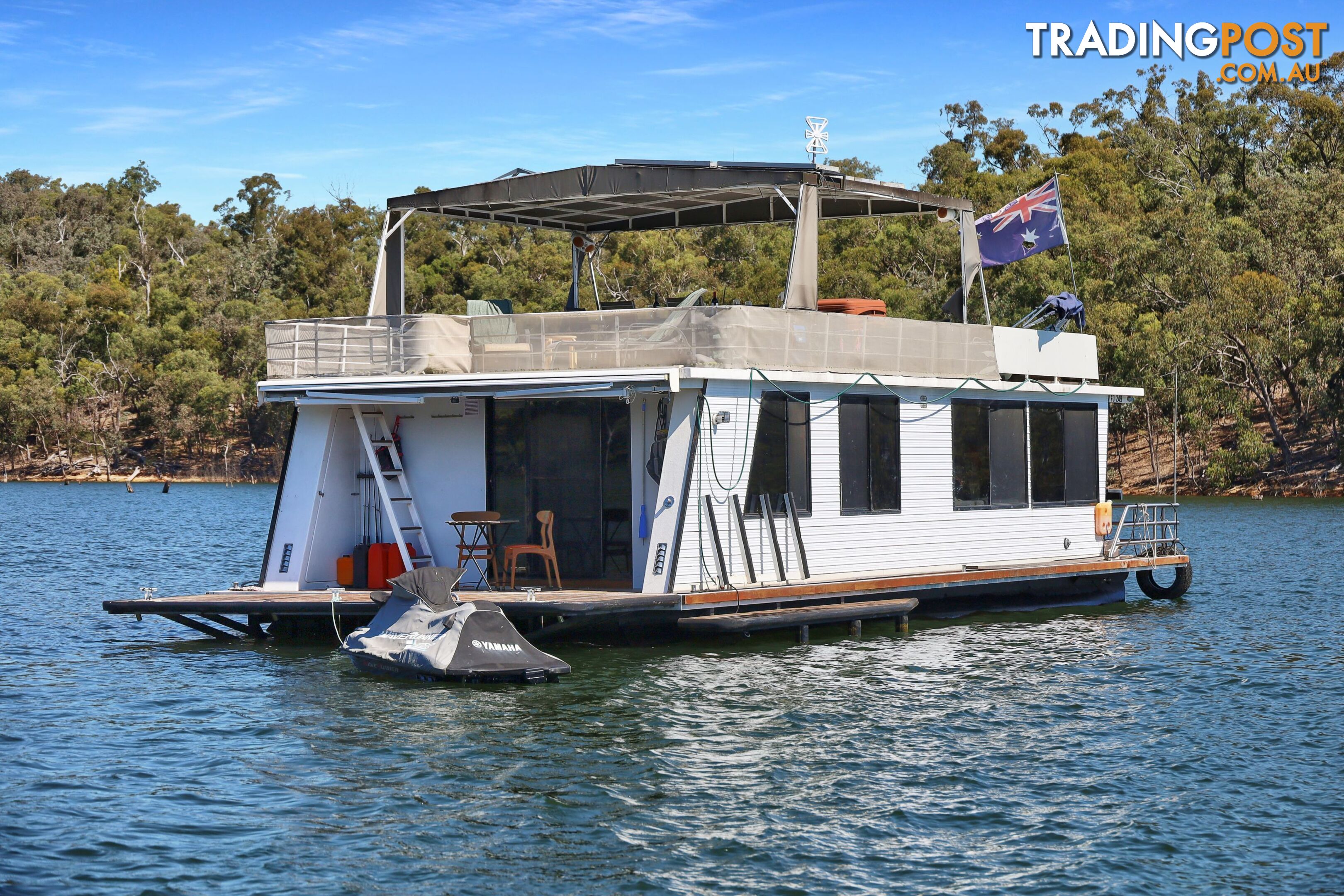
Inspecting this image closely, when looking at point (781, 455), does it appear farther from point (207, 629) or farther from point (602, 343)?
point (207, 629)

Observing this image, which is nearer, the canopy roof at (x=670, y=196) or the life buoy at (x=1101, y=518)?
the canopy roof at (x=670, y=196)

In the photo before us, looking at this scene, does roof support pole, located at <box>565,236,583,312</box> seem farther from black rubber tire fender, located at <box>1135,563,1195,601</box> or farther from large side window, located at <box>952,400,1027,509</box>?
black rubber tire fender, located at <box>1135,563,1195,601</box>

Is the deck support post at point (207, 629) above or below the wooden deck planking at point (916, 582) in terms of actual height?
below

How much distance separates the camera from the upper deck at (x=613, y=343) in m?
16.3

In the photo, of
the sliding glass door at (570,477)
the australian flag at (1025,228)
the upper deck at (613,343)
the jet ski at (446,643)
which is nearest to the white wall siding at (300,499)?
the upper deck at (613,343)

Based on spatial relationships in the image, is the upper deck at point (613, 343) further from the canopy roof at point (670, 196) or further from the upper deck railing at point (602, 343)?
the canopy roof at point (670, 196)

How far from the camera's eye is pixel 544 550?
55.2ft

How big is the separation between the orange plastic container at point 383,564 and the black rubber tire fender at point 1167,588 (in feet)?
40.5

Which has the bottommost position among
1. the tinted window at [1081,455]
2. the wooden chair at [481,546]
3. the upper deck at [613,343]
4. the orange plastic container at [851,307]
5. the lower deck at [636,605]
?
the lower deck at [636,605]

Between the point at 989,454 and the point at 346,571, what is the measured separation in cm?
900

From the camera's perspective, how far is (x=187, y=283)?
9631 centimetres

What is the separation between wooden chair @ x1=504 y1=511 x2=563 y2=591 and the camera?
54.9ft

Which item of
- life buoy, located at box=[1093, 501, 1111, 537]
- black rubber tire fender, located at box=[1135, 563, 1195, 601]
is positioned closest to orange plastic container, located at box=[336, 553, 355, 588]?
life buoy, located at box=[1093, 501, 1111, 537]

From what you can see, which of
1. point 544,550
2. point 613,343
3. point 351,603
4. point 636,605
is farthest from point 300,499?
point 636,605
